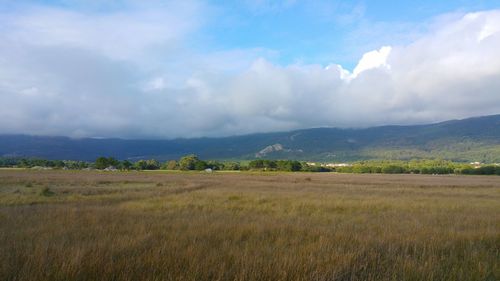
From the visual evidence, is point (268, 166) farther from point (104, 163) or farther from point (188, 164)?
point (104, 163)

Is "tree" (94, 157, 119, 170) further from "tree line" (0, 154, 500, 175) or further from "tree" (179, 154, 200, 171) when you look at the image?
"tree" (179, 154, 200, 171)

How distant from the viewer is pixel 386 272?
6.78 metres

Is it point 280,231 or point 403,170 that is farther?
point 403,170

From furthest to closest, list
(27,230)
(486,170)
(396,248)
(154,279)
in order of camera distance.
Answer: (486,170) < (27,230) < (396,248) < (154,279)

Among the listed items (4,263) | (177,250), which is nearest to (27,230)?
(4,263)

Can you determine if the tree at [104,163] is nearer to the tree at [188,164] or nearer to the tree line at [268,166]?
the tree line at [268,166]

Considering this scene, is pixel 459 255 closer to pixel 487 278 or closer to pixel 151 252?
pixel 487 278

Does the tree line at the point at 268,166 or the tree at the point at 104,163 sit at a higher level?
the tree at the point at 104,163

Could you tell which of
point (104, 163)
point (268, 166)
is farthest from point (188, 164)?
point (104, 163)

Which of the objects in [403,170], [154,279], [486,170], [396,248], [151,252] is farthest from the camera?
[403,170]

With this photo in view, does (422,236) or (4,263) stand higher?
(4,263)

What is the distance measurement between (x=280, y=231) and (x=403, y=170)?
12888 cm

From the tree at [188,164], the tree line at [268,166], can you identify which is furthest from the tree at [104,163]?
the tree at [188,164]

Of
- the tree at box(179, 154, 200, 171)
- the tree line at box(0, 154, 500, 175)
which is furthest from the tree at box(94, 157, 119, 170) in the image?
the tree at box(179, 154, 200, 171)
